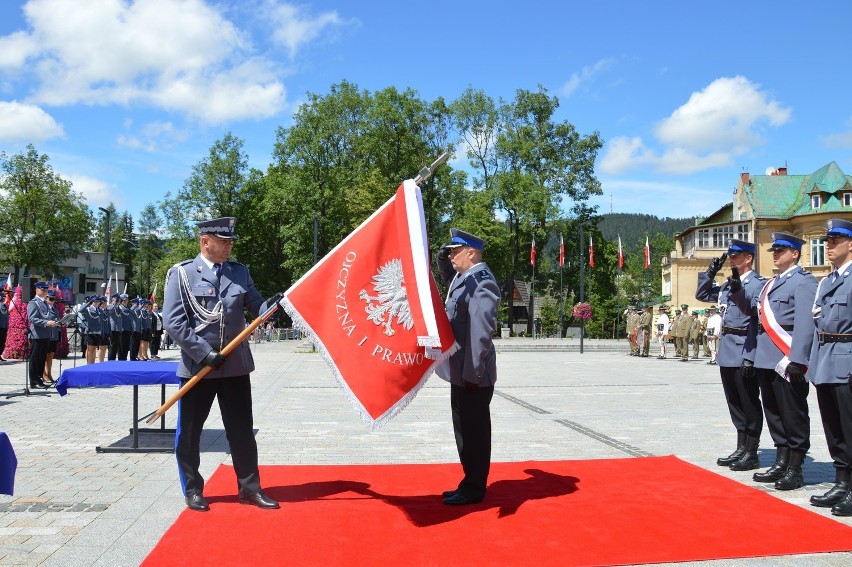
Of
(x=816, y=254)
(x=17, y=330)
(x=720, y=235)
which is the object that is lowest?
(x=17, y=330)

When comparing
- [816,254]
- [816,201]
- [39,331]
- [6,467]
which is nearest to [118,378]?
[6,467]

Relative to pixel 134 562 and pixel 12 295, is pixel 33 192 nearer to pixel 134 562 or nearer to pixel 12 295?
pixel 12 295

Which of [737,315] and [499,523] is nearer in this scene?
[499,523]

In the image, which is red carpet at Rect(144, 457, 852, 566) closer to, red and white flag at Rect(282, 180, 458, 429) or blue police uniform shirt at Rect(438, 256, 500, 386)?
red and white flag at Rect(282, 180, 458, 429)

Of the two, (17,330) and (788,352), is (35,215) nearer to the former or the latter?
(17,330)

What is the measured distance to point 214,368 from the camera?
18.4 feet

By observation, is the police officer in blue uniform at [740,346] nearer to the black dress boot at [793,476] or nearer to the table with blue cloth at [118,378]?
the black dress boot at [793,476]

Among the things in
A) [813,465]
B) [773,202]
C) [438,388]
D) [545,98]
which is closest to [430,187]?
[545,98]

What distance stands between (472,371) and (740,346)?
3299 mm

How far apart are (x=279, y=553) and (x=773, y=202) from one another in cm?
7296

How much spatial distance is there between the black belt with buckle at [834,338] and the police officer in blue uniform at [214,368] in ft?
15.2

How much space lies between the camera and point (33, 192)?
174ft

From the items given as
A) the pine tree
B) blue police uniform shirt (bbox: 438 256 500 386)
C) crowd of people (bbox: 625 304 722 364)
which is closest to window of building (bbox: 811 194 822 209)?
crowd of people (bbox: 625 304 722 364)

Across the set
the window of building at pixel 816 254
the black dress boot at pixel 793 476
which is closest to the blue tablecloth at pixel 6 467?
the black dress boot at pixel 793 476
